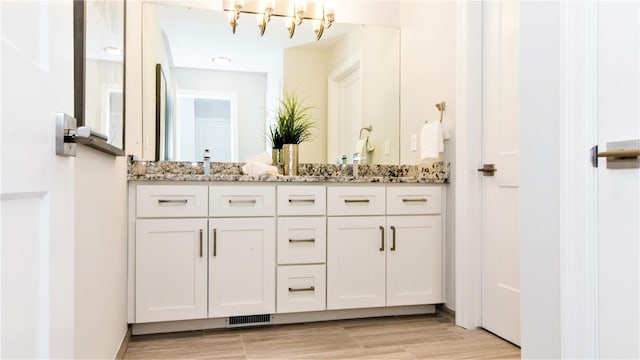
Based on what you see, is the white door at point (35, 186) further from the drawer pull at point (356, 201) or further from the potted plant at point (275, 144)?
the potted plant at point (275, 144)

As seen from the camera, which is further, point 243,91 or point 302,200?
point 243,91

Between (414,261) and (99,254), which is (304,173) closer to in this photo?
(414,261)

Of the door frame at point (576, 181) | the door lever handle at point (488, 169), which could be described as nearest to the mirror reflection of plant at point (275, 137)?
the door lever handle at point (488, 169)

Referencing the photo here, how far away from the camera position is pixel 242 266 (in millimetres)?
2322

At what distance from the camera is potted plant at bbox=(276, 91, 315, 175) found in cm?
278

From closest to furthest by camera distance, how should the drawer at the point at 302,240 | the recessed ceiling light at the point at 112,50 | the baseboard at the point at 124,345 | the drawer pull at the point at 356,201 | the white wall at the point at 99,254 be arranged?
1. the white wall at the point at 99,254
2. the recessed ceiling light at the point at 112,50
3. the baseboard at the point at 124,345
4. the drawer at the point at 302,240
5. the drawer pull at the point at 356,201

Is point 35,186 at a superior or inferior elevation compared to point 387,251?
superior

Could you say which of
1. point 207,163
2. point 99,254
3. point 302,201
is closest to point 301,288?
point 302,201

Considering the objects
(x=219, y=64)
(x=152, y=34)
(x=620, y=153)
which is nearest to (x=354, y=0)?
(x=219, y=64)

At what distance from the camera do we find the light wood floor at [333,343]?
201 centimetres

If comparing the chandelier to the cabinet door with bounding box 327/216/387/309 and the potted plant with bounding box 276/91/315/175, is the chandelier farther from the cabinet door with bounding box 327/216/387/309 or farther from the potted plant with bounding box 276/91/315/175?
the cabinet door with bounding box 327/216/387/309

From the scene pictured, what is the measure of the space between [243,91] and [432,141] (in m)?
1.28

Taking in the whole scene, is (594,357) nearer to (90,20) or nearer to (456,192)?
(456,192)

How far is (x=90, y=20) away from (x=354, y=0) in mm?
2220
